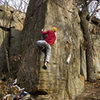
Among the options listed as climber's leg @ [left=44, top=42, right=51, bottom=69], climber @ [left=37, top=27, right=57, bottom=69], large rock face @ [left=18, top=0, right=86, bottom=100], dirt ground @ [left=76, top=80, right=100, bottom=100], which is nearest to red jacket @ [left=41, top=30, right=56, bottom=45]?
climber @ [left=37, top=27, right=57, bottom=69]

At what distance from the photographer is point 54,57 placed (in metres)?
6.91

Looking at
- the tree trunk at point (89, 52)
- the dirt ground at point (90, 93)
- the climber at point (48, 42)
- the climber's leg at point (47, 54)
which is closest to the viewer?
the climber's leg at point (47, 54)

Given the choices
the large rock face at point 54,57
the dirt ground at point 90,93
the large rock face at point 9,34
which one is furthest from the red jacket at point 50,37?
the large rock face at point 9,34

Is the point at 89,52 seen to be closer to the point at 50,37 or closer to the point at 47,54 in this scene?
the point at 50,37

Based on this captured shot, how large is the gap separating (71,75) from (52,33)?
2.48 meters

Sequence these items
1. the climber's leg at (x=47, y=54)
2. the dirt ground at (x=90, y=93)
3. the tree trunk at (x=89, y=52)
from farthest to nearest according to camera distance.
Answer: the tree trunk at (x=89, y=52) → the dirt ground at (x=90, y=93) → the climber's leg at (x=47, y=54)

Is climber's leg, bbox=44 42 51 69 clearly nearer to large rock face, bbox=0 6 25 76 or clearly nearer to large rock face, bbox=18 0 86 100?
large rock face, bbox=18 0 86 100

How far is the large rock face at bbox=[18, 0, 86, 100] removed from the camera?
6.49 meters

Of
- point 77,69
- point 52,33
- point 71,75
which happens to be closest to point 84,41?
point 77,69

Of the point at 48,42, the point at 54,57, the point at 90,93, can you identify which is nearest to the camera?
the point at 48,42

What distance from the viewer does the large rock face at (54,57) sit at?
6.49 m

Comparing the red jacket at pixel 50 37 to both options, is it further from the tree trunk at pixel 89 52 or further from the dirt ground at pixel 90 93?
the tree trunk at pixel 89 52

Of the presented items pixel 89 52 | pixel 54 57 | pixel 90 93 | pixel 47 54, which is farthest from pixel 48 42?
pixel 89 52

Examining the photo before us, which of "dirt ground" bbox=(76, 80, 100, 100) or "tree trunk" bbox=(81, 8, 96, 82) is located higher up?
"tree trunk" bbox=(81, 8, 96, 82)
